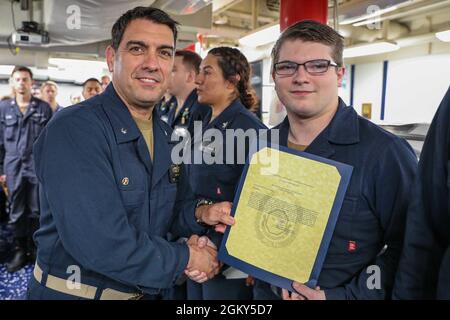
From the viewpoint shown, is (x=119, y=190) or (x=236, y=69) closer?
(x=119, y=190)

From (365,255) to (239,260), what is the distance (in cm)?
47

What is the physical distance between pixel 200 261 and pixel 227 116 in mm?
1286

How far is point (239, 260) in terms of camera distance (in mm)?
1363

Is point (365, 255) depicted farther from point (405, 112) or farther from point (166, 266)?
point (405, 112)

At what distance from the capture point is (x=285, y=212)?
4.14 feet

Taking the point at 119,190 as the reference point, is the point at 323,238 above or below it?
below

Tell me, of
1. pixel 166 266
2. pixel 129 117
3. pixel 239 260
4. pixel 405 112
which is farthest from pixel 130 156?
pixel 405 112

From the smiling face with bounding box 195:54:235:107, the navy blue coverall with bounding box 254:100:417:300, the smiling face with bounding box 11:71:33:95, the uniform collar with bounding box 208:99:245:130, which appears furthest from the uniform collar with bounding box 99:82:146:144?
the smiling face with bounding box 11:71:33:95

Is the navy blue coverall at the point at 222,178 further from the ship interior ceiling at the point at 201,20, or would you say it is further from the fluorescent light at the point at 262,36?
the fluorescent light at the point at 262,36

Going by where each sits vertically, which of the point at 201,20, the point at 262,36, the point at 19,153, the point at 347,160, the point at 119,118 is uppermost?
the point at 201,20

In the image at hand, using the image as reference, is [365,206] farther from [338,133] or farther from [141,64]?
[141,64]

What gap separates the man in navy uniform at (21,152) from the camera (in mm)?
4207

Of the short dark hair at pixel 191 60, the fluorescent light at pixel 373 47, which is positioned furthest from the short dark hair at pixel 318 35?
the fluorescent light at pixel 373 47

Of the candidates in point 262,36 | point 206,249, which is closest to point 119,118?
point 206,249
